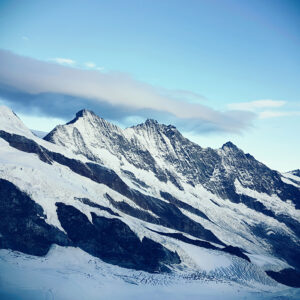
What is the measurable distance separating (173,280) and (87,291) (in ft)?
141

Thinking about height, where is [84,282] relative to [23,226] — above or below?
below

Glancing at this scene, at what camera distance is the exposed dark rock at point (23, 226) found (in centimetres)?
18244

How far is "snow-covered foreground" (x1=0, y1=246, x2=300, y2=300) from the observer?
148m

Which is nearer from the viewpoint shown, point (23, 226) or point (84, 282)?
point (84, 282)

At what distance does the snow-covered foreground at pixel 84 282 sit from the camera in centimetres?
14775

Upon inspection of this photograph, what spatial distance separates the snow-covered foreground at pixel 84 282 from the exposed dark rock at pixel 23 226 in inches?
195

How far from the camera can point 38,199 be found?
200 m

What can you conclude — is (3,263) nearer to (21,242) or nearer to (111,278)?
(21,242)

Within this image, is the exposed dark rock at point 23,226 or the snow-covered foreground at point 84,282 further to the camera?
the exposed dark rock at point 23,226

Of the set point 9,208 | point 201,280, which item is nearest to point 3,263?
point 9,208

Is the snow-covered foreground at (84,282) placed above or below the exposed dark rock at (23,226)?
below

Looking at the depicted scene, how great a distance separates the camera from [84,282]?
16350 cm

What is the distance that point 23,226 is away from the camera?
189m

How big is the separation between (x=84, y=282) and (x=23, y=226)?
3983 cm
